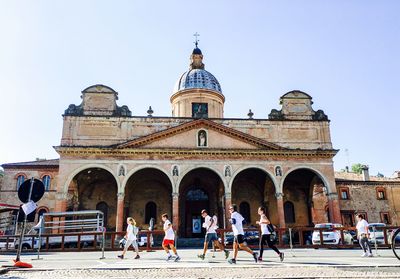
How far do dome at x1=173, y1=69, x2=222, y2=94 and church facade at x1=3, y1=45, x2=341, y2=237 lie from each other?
6958mm

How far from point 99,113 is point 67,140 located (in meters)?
3.32

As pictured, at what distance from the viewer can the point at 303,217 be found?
100ft

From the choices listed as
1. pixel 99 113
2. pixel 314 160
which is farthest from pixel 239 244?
pixel 99 113

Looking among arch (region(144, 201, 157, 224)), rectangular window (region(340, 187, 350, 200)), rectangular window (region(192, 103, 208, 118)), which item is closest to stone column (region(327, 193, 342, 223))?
rectangular window (region(340, 187, 350, 200))

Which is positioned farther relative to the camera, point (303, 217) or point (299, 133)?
point (303, 217)

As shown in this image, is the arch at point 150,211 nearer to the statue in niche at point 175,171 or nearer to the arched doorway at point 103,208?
the arched doorway at point 103,208

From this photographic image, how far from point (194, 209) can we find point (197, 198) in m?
0.98

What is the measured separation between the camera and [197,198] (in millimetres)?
30344

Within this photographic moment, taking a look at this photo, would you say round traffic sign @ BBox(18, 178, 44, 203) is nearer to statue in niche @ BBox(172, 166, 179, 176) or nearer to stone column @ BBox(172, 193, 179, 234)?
stone column @ BBox(172, 193, 179, 234)

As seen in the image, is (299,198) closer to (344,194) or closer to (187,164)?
(344,194)

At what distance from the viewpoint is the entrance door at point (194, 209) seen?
2970 cm

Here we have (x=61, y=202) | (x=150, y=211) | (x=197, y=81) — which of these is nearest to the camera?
(x=61, y=202)

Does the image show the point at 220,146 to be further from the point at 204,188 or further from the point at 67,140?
the point at 67,140

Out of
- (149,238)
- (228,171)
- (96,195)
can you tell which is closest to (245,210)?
(228,171)
